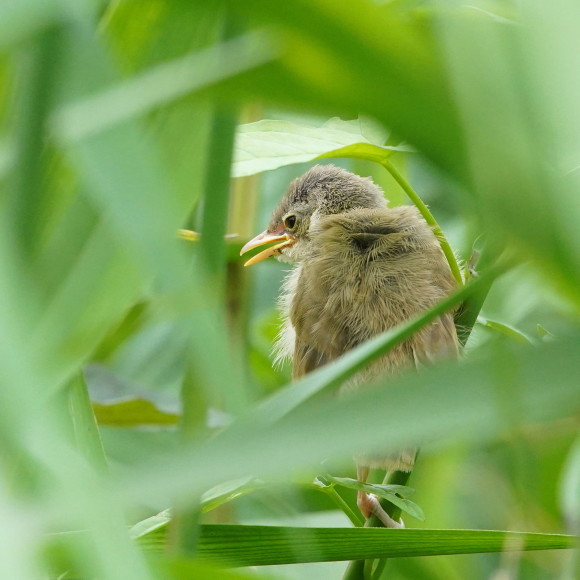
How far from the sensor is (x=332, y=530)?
0.93 m

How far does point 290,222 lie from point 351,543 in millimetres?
1502

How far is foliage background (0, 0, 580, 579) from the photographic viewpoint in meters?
0.43

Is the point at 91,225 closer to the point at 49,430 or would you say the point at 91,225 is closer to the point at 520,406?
the point at 49,430

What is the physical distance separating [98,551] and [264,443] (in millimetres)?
124

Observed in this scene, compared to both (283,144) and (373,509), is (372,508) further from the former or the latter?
(283,144)

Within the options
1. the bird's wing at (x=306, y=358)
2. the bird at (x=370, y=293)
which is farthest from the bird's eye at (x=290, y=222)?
the bird's wing at (x=306, y=358)

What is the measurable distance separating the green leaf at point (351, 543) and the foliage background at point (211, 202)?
0.72 ft

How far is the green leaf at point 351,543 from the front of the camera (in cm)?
94

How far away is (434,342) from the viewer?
5.01 ft

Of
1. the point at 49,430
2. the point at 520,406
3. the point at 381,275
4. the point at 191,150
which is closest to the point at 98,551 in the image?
the point at 49,430

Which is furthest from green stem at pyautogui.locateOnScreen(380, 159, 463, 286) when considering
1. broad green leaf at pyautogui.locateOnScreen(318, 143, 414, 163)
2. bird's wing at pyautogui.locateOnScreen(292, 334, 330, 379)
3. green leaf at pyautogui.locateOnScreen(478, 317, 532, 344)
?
bird's wing at pyautogui.locateOnScreen(292, 334, 330, 379)

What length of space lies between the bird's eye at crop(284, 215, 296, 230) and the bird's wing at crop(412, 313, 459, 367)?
2.95 ft

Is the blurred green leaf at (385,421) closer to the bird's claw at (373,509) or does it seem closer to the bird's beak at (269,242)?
the bird's claw at (373,509)

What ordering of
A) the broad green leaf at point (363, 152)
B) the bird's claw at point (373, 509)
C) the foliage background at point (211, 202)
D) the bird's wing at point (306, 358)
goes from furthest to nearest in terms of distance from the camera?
the bird's wing at point (306, 358), the bird's claw at point (373, 509), the broad green leaf at point (363, 152), the foliage background at point (211, 202)
